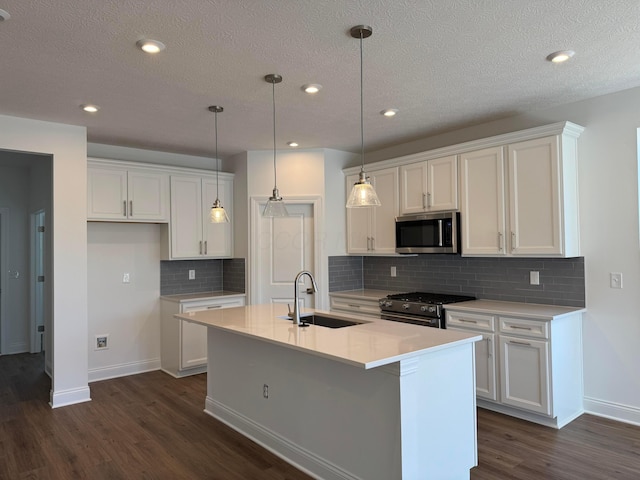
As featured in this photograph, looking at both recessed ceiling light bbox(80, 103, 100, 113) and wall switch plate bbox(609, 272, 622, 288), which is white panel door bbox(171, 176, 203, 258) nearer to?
recessed ceiling light bbox(80, 103, 100, 113)

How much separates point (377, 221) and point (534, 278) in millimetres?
1757

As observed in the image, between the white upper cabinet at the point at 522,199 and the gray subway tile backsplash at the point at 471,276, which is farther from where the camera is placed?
the gray subway tile backsplash at the point at 471,276

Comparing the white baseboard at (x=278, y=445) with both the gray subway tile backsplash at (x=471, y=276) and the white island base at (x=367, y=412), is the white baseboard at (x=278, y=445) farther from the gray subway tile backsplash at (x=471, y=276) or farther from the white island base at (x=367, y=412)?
the gray subway tile backsplash at (x=471, y=276)

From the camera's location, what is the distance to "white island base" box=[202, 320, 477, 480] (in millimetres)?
2303

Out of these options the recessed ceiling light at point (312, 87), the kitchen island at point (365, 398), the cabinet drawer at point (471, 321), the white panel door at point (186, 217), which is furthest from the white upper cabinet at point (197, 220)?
the cabinet drawer at point (471, 321)

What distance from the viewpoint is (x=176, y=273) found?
5.48 meters

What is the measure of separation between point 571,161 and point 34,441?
4.74 metres

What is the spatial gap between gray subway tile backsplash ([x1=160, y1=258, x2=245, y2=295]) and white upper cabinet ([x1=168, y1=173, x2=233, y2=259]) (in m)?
0.28

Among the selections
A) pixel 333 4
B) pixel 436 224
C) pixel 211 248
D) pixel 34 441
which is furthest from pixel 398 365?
pixel 211 248

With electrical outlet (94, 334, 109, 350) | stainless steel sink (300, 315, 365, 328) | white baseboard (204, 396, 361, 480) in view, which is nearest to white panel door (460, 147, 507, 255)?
stainless steel sink (300, 315, 365, 328)

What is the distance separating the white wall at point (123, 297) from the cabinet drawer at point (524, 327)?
3882mm

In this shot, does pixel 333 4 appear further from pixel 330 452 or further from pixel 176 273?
pixel 176 273

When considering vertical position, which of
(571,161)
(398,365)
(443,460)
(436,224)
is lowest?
(443,460)

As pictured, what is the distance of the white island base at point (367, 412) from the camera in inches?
90.7
